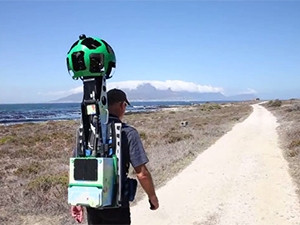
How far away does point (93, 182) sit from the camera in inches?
115

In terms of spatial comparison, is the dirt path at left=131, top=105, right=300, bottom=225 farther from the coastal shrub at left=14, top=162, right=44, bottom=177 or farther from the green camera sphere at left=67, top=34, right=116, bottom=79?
the coastal shrub at left=14, top=162, right=44, bottom=177

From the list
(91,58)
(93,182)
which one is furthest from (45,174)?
(91,58)

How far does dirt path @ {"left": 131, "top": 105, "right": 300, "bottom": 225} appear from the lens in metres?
7.03

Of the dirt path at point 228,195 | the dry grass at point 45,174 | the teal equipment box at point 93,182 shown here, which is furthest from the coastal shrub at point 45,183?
the teal equipment box at point 93,182

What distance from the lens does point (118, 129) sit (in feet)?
9.92

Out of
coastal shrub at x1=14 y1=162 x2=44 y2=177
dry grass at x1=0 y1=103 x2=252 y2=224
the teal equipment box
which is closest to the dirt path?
dry grass at x1=0 y1=103 x2=252 y2=224

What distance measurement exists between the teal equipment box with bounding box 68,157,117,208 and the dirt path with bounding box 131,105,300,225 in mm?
4056

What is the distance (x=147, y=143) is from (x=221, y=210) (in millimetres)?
12913

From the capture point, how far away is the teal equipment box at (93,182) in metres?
2.87

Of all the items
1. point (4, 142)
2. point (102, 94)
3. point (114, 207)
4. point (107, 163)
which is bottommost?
point (4, 142)

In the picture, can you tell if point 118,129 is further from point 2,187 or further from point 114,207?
point 2,187

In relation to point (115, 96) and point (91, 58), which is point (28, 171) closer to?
point (115, 96)

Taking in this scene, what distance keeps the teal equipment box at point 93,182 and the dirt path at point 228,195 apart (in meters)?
4.06

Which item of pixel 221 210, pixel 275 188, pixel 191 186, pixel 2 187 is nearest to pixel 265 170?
pixel 275 188
